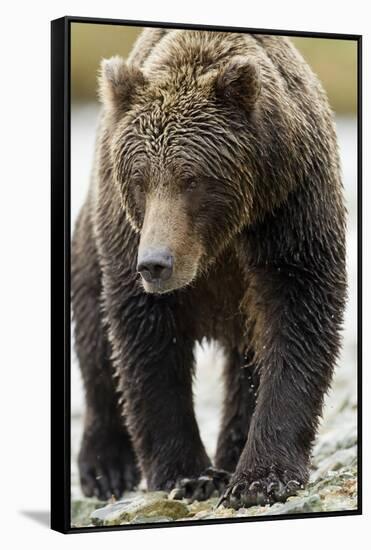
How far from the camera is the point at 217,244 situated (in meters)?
9.18

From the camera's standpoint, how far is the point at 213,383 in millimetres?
12336

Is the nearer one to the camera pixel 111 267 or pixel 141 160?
pixel 141 160

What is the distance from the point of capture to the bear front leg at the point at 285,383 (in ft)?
30.9

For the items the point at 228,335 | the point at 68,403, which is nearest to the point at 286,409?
the point at 228,335

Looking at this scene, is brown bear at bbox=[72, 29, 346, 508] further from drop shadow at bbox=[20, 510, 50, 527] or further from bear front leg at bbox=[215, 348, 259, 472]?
drop shadow at bbox=[20, 510, 50, 527]

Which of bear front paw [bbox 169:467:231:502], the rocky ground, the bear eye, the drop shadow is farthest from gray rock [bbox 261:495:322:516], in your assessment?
the bear eye

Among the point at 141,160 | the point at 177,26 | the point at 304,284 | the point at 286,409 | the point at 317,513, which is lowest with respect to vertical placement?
the point at 317,513

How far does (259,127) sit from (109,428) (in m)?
2.99

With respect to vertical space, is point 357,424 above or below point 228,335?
below

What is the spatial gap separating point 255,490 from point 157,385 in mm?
992

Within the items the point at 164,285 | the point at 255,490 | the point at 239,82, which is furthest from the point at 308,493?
the point at 239,82

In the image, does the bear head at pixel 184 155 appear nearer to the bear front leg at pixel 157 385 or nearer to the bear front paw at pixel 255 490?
the bear front leg at pixel 157 385

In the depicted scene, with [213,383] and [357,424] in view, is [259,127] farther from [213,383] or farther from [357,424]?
[213,383]

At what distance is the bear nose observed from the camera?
8633 millimetres
